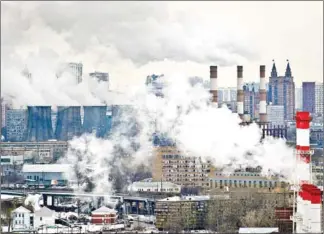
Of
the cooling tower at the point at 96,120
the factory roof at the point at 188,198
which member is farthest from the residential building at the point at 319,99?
the factory roof at the point at 188,198

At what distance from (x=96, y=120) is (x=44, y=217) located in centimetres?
277

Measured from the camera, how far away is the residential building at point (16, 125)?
39.9 feet

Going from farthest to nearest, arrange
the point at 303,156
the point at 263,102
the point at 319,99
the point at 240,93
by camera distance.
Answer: the point at 319,99 < the point at 263,102 < the point at 240,93 < the point at 303,156

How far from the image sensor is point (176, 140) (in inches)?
402

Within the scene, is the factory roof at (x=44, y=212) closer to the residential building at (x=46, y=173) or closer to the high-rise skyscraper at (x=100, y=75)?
the residential building at (x=46, y=173)

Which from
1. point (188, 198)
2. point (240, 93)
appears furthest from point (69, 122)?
point (188, 198)

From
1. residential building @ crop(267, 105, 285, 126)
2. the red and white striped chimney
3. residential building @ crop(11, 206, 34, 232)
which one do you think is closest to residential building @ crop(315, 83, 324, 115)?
residential building @ crop(267, 105, 285, 126)

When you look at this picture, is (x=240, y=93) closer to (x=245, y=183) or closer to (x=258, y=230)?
(x=245, y=183)

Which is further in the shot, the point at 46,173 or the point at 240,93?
the point at 240,93

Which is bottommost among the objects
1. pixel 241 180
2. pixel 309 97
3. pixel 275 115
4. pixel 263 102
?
pixel 241 180

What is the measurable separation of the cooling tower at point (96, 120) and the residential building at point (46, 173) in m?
0.66

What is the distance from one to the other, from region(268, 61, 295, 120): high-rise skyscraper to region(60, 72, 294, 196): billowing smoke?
1.11 meters

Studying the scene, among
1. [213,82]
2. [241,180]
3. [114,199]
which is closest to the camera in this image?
[241,180]

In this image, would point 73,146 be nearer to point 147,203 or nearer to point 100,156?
point 100,156
